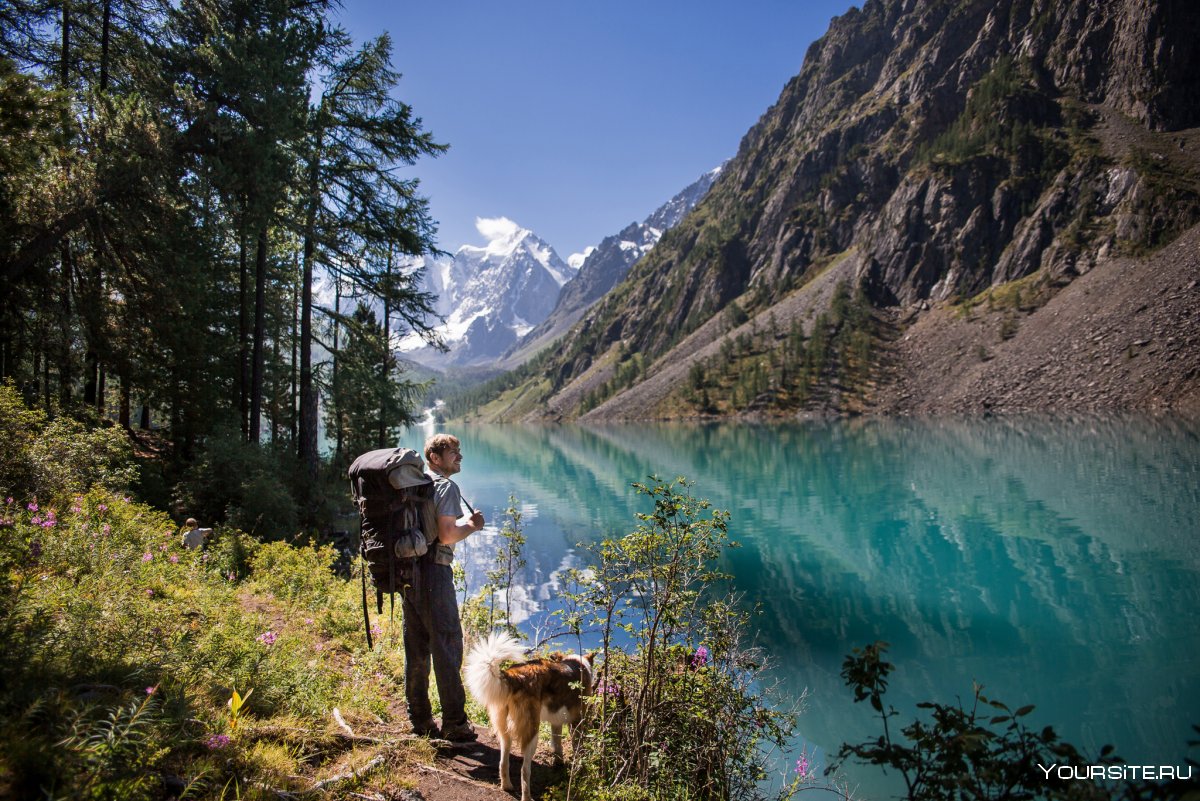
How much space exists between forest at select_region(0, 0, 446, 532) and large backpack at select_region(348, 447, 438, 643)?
6510 mm

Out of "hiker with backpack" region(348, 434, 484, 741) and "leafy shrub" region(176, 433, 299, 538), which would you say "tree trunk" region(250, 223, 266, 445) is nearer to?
"leafy shrub" region(176, 433, 299, 538)

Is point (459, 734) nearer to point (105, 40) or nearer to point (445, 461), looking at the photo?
point (445, 461)

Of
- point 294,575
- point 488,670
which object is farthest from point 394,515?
point 294,575

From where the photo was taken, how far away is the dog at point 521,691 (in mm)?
4082

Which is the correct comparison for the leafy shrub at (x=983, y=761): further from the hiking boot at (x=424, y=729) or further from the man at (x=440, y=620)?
the hiking boot at (x=424, y=729)

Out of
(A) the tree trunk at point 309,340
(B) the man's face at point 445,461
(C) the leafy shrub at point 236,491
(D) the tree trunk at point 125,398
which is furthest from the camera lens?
(A) the tree trunk at point 309,340

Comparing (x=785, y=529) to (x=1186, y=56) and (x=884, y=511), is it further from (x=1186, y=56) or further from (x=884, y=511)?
(x=1186, y=56)

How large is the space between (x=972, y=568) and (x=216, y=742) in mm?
18275

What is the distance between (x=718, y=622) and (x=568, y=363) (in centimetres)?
Answer: 17445

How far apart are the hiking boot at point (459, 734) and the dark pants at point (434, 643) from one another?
33 mm

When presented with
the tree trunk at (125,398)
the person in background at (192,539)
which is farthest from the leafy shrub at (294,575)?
the tree trunk at (125,398)

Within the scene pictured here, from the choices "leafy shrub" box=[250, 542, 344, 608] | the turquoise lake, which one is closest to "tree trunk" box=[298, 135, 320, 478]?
the turquoise lake

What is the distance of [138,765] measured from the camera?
2.71 m

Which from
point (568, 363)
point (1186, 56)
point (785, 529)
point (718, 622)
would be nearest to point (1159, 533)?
point (785, 529)
